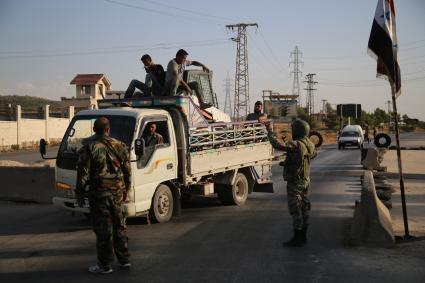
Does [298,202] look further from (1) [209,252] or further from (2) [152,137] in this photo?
(2) [152,137]

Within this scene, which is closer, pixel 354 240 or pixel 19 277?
pixel 19 277

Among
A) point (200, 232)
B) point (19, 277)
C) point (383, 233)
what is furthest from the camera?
point (200, 232)

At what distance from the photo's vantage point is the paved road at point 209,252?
6.20 meters

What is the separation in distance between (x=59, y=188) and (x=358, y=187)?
996 centimetres

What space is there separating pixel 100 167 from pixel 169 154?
386 centimetres

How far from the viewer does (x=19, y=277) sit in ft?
20.3

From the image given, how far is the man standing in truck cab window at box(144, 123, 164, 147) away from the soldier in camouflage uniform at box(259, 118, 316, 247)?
8.66 ft

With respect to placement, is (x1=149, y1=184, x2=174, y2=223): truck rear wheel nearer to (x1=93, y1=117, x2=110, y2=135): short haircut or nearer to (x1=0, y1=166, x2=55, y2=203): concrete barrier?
(x1=93, y1=117, x2=110, y2=135): short haircut

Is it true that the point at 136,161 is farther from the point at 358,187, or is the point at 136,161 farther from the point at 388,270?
the point at 358,187

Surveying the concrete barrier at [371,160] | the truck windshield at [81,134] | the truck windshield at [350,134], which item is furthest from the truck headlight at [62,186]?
the truck windshield at [350,134]

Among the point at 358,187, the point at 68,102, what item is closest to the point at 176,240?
the point at 358,187

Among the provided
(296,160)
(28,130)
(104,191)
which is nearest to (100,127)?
(104,191)

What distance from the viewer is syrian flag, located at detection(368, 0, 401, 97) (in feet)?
26.9

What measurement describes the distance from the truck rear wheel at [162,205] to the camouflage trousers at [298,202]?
2888 millimetres
